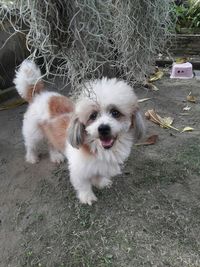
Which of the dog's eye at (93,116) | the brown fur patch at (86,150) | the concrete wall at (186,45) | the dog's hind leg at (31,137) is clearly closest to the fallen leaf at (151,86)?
the concrete wall at (186,45)

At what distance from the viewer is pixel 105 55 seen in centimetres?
201

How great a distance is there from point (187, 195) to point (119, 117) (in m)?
0.85

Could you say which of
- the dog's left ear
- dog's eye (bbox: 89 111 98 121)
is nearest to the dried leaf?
the dog's left ear

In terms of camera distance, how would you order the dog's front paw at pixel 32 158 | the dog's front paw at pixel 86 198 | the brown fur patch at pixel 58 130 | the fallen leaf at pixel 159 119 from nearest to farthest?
the dog's front paw at pixel 86 198, the brown fur patch at pixel 58 130, the dog's front paw at pixel 32 158, the fallen leaf at pixel 159 119

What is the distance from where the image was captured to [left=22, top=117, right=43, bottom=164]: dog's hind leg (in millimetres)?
3172

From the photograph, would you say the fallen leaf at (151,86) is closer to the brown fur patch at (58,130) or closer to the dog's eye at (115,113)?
the brown fur patch at (58,130)

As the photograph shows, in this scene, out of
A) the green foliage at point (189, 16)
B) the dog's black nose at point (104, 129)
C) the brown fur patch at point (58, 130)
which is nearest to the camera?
the dog's black nose at point (104, 129)

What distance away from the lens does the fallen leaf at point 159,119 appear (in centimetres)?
367

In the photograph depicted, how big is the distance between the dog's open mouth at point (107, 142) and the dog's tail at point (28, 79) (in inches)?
33.6

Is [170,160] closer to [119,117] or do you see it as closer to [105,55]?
[119,117]

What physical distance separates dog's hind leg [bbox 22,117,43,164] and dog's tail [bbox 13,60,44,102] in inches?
9.0

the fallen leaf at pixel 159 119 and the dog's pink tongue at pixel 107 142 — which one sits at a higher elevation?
the dog's pink tongue at pixel 107 142

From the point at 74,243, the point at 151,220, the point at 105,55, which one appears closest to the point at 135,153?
the point at 151,220

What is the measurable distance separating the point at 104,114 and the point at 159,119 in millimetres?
1541
